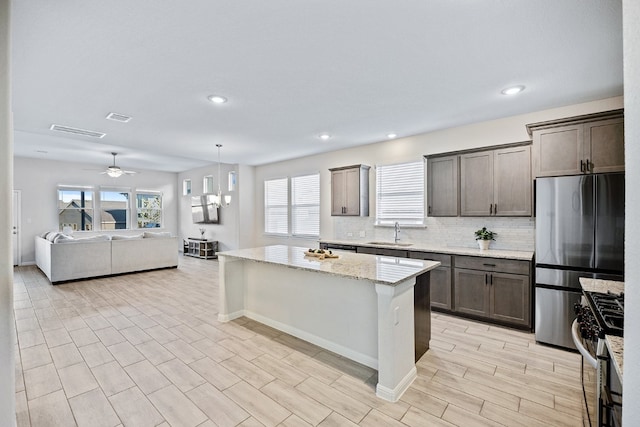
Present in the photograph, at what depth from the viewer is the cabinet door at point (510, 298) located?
342cm

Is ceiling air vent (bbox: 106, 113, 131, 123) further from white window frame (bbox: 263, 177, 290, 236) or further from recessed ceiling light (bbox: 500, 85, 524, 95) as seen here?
recessed ceiling light (bbox: 500, 85, 524, 95)

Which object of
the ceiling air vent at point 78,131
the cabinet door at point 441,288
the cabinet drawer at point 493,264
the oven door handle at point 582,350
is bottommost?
the cabinet door at point 441,288

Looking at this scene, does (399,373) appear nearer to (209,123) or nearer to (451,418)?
(451,418)

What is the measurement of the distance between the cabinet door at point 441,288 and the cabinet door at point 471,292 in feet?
0.31

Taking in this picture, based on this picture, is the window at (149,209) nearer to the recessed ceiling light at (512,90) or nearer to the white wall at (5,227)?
the white wall at (5,227)

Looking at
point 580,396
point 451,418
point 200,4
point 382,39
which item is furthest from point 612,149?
point 200,4

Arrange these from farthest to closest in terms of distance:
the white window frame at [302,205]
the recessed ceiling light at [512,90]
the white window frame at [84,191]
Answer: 1. the white window frame at [84,191]
2. the white window frame at [302,205]
3. the recessed ceiling light at [512,90]

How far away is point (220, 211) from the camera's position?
28.5 feet

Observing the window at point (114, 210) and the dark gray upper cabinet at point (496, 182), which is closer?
the dark gray upper cabinet at point (496, 182)

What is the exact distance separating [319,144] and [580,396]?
187 inches

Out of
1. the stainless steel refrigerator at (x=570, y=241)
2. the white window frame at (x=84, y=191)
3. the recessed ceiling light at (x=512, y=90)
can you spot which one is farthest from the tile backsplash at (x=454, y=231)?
the white window frame at (x=84, y=191)

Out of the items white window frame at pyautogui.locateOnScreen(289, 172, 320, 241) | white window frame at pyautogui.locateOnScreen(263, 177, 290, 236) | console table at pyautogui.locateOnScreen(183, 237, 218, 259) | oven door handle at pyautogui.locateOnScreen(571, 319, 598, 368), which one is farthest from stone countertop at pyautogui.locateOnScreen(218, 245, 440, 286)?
console table at pyautogui.locateOnScreen(183, 237, 218, 259)

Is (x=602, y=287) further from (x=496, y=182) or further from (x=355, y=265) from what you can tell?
(x=496, y=182)

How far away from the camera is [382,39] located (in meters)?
2.25
